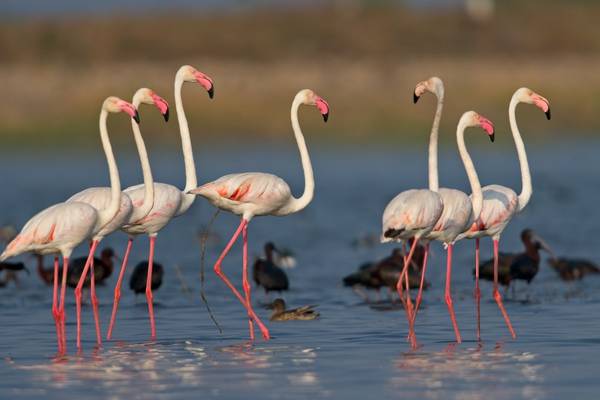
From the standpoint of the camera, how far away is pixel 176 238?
71.1 feet

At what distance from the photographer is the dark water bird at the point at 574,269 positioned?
15.6 m

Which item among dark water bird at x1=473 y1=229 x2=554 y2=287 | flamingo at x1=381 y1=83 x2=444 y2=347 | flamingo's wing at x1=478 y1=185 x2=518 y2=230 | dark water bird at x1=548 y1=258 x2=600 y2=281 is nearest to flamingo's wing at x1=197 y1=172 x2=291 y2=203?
flamingo at x1=381 y1=83 x2=444 y2=347

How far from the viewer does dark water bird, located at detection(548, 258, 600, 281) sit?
1557 cm

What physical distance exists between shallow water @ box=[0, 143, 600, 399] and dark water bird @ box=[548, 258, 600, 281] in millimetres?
114

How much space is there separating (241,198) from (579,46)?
146ft

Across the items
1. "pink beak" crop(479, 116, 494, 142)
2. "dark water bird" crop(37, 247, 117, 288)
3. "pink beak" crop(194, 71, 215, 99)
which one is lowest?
"dark water bird" crop(37, 247, 117, 288)

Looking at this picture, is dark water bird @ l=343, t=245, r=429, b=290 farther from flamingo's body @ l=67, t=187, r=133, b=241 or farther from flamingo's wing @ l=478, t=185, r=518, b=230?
flamingo's body @ l=67, t=187, r=133, b=241

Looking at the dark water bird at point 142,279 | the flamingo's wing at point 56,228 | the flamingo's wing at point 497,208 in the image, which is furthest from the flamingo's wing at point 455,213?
the dark water bird at point 142,279

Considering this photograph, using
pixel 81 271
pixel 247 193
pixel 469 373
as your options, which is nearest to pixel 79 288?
pixel 247 193

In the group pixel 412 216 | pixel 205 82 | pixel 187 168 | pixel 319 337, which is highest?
pixel 205 82

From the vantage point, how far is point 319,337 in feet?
39.0

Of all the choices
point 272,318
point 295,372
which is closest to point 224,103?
point 272,318

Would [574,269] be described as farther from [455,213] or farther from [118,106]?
[118,106]

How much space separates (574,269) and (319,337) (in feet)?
15.3
